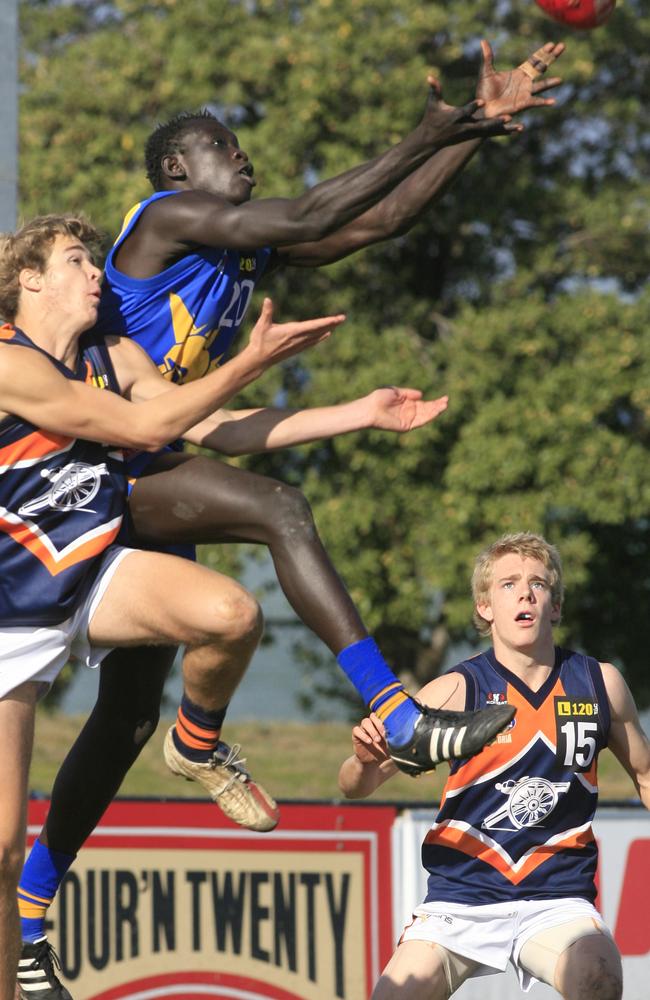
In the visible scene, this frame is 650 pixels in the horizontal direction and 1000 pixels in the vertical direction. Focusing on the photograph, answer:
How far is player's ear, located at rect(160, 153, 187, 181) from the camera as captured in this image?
15.4 ft

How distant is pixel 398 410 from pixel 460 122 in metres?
0.80

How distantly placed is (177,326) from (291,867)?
3524 mm

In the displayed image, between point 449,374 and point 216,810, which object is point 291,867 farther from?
point 449,374

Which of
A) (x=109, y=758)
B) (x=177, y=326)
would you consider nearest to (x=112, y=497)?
(x=177, y=326)

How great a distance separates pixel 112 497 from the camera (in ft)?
13.6

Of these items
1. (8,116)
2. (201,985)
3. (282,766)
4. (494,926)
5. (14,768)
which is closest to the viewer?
(14,768)

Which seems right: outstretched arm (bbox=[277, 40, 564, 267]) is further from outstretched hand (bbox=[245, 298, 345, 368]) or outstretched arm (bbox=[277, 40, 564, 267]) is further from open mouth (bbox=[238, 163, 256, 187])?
outstretched hand (bbox=[245, 298, 345, 368])

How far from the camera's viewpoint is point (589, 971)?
4520 millimetres

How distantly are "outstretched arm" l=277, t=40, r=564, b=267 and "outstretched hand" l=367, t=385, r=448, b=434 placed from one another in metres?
0.71

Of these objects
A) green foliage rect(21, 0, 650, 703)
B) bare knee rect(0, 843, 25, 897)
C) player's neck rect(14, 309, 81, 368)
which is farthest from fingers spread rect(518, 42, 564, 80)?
green foliage rect(21, 0, 650, 703)

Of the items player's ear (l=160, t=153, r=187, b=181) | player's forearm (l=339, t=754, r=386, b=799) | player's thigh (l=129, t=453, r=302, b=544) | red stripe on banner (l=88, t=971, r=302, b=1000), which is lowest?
red stripe on banner (l=88, t=971, r=302, b=1000)

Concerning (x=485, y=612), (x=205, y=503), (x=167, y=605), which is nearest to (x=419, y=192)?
(x=205, y=503)

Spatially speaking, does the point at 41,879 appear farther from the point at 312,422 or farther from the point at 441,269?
the point at 441,269

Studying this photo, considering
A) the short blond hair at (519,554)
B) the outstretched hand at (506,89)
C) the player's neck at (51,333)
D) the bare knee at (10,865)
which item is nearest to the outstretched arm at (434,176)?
the outstretched hand at (506,89)
